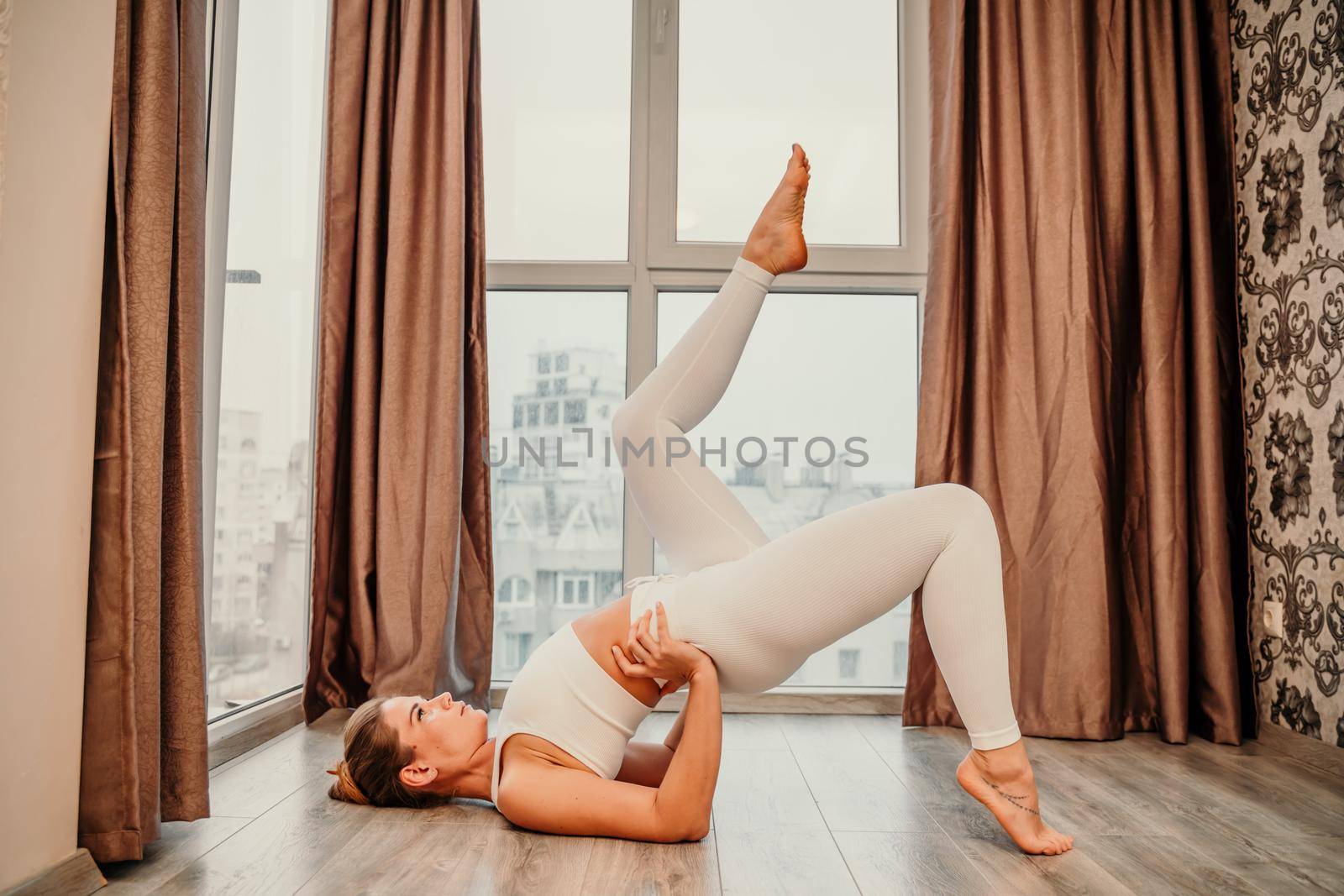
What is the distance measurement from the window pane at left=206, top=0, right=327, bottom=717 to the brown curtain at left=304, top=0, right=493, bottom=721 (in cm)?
10

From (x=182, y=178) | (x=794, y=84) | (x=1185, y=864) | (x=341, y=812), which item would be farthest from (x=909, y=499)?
(x=794, y=84)

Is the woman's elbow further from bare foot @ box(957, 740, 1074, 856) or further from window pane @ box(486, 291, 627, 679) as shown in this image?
window pane @ box(486, 291, 627, 679)

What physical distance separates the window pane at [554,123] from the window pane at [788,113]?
220 mm

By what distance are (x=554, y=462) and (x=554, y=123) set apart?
→ 1084 mm

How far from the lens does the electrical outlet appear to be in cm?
235

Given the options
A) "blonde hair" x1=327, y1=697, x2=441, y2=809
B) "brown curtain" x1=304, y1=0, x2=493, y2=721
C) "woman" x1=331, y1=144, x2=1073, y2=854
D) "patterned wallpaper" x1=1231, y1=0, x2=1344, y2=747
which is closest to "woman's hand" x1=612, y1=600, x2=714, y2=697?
"woman" x1=331, y1=144, x2=1073, y2=854

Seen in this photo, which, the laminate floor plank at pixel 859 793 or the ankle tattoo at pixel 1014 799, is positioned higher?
the ankle tattoo at pixel 1014 799

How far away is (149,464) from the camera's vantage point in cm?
145

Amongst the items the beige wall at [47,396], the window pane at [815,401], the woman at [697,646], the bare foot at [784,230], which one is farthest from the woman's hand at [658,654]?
the window pane at [815,401]

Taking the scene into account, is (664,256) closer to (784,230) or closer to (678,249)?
(678,249)

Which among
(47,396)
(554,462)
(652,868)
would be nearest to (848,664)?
(554,462)

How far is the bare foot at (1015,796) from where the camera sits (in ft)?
4.93

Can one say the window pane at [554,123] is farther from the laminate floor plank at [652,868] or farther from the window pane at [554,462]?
the laminate floor plank at [652,868]

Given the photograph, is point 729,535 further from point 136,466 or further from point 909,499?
point 136,466
